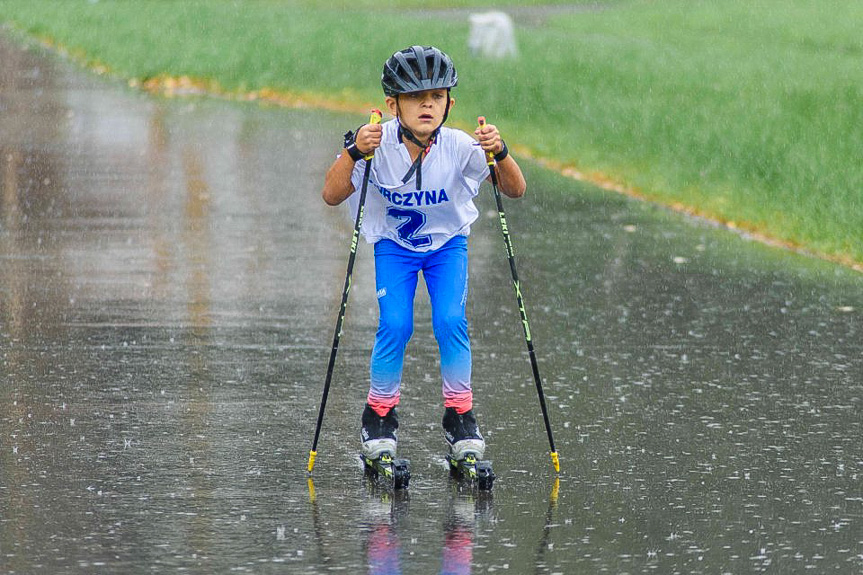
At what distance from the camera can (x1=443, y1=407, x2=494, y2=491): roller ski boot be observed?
23.6 ft

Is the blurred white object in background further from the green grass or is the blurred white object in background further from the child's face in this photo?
the child's face

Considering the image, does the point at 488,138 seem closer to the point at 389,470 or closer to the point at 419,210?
the point at 419,210

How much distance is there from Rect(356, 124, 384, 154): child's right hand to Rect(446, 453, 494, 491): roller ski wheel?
1317 millimetres

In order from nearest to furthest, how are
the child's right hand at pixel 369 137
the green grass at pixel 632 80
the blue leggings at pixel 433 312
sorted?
the child's right hand at pixel 369 137 → the blue leggings at pixel 433 312 → the green grass at pixel 632 80

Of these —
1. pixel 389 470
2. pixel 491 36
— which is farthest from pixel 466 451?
pixel 491 36

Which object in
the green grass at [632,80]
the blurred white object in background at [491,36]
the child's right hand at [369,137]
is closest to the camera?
the child's right hand at [369,137]

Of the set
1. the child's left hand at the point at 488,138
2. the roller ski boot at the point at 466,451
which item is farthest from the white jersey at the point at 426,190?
the roller ski boot at the point at 466,451

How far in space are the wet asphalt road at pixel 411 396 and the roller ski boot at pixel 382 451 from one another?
0.10 meters

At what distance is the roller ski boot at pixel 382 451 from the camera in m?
7.21

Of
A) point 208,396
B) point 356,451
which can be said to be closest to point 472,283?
point 208,396

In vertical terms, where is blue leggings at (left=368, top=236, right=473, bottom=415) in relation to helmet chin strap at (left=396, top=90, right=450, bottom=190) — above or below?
below

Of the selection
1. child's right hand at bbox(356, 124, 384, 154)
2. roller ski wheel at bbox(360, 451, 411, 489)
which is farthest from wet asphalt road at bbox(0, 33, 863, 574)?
child's right hand at bbox(356, 124, 384, 154)

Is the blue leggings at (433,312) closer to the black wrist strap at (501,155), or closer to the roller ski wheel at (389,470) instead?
the roller ski wheel at (389,470)

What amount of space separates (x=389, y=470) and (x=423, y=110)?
4.80 feet
